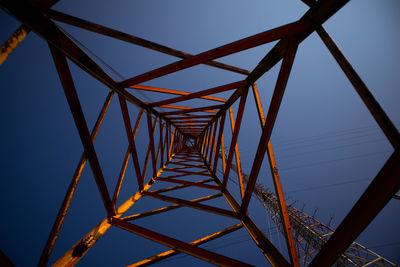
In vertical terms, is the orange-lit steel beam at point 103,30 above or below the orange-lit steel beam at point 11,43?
above

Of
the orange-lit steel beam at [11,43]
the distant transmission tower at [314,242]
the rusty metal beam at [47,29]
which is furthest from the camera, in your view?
the distant transmission tower at [314,242]

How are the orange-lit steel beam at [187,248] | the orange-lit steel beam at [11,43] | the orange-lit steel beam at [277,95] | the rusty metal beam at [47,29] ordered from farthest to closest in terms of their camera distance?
the orange-lit steel beam at [277,95], the orange-lit steel beam at [187,248], the rusty metal beam at [47,29], the orange-lit steel beam at [11,43]

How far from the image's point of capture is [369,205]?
0.97m

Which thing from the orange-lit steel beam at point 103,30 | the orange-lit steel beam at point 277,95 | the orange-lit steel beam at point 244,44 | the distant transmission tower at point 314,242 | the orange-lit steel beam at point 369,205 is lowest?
the distant transmission tower at point 314,242

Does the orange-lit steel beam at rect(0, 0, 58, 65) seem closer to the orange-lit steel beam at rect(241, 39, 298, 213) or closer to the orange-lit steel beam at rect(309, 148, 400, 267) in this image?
the orange-lit steel beam at rect(241, 39, 298, 213)

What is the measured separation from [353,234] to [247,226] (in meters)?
1.42

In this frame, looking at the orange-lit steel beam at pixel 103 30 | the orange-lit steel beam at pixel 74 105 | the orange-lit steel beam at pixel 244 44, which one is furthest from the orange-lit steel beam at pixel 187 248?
the orange-lit steel beam at pixel 103 30

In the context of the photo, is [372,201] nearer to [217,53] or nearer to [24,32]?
[217,53]

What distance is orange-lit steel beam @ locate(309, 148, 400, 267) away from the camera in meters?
0.91

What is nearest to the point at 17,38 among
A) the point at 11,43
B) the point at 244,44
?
the point at 11,43

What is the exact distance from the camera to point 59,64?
164 centimetres

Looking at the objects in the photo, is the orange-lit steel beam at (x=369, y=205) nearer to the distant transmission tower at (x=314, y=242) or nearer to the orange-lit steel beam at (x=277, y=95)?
the orange-lit steel beam at (x=277, y=95)

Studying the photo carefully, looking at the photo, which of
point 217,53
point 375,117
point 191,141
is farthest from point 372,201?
point 191,141

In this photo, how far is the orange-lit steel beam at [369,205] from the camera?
2.97 feet
